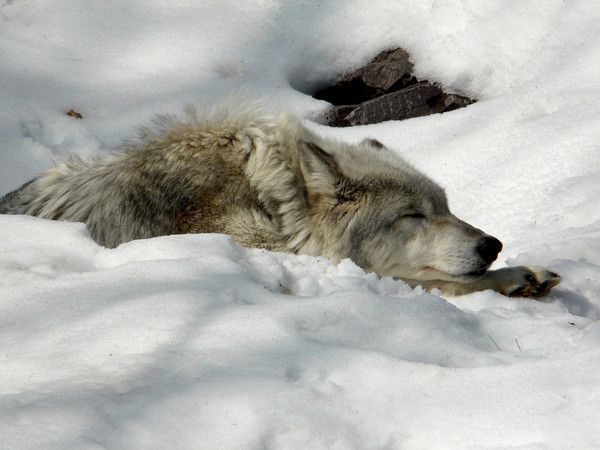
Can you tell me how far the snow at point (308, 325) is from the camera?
2447mm

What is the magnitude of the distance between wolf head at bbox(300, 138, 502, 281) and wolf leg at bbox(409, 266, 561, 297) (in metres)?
0.08

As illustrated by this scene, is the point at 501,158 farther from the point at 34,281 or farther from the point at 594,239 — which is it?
the point at 34,281

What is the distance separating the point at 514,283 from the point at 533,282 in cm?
11

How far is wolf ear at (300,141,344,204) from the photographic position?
4918 millimetres

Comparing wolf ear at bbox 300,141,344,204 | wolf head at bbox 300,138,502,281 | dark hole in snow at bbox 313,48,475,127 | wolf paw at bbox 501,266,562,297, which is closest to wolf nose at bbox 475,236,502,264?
wolf head at bbox 300,138,502,281

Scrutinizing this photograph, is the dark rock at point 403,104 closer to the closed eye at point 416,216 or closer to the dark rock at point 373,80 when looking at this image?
the dark rock at point 373,80

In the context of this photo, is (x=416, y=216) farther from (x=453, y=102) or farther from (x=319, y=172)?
(x=453, y=102)

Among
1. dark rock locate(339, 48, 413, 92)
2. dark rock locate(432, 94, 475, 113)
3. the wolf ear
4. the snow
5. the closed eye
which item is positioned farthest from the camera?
dark rock locate(339, 48, 413, 92)

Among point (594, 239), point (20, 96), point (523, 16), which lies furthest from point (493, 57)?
point (20, 96)

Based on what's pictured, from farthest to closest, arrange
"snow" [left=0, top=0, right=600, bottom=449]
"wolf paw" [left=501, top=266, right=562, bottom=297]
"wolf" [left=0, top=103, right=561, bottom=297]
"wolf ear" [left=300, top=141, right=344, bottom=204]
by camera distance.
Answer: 1. "wolf ear" [left=300, top=141, right=344, bottom=204]
2. "wolf" [left=0, top=103, right=561, bottom=297]
3. "wolf paw" [left=501, top=266, right=562, bottom=297]
4. "snow" [left=0, top=0, right=600, bottom=449]

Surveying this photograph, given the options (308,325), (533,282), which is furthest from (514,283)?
(308,325)

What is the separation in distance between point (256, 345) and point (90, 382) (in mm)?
569

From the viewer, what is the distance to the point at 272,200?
495 centimetres

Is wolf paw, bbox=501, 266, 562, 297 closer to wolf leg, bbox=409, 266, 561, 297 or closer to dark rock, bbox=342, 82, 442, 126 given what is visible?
wolf leg, bbox=409, 266, 561, 297
